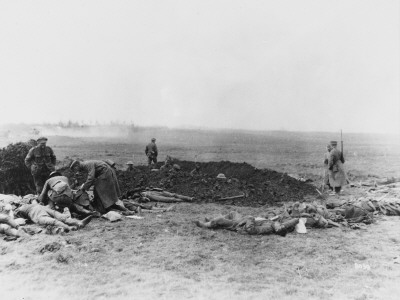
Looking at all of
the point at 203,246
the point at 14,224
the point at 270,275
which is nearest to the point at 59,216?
the point at 14,224

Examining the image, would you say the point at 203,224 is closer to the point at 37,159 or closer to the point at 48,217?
the point at 48,217

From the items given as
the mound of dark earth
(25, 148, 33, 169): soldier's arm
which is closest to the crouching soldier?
(25, 148, 33, 169): soldier's arm

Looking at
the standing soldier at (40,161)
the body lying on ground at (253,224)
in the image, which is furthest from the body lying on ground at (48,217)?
the body lying on ground at (253,224)

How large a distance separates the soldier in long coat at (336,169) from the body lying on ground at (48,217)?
763 cm

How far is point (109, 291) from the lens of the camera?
14.8 ft

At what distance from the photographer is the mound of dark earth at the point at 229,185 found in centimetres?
1077

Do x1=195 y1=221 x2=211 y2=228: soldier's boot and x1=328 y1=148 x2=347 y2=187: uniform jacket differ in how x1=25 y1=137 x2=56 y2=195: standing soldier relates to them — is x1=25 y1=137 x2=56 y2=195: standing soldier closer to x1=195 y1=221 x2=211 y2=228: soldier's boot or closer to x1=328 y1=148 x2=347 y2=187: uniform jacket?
x1=195 y1=221 x2=211 y2=228: soldier's boot

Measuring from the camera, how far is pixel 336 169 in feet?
37.7

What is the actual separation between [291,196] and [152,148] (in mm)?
7540


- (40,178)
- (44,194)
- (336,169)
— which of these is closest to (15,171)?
(40,178)

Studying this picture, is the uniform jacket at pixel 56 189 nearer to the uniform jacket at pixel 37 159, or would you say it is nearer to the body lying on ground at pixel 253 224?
the uniform jacket at pixel 37 159

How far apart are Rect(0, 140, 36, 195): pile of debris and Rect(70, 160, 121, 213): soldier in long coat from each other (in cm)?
293

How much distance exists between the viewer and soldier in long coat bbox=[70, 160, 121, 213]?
8.13 m

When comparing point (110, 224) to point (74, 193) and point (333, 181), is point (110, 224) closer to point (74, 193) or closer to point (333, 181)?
point (74, 193)
